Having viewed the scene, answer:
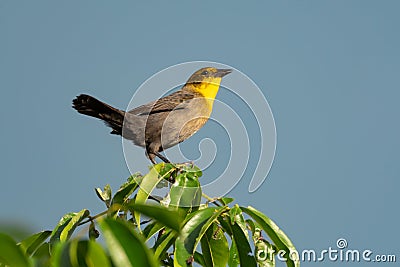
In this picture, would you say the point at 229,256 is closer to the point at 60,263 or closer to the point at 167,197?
the point at 167,197

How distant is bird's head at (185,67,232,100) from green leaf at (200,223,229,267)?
12.0 feet

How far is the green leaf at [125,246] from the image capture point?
53.6 inches

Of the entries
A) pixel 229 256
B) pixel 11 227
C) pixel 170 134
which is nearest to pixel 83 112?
pixel 170 134

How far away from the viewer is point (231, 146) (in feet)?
11.7

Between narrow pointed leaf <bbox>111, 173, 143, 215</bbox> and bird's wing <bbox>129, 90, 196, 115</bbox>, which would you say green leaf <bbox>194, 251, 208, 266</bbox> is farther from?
bird's wing <bbox>129, 90, 196, 115</bbox>

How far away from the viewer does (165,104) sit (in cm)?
643

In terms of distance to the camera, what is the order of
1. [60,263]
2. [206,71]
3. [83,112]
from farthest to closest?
1. [206,71]
2. [83,112]
3. [60,263]

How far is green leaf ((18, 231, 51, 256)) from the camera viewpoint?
10.0ft

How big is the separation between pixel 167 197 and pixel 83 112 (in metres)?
2.76

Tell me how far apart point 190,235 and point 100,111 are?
3278mm

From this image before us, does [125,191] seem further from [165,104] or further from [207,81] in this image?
[207,81]

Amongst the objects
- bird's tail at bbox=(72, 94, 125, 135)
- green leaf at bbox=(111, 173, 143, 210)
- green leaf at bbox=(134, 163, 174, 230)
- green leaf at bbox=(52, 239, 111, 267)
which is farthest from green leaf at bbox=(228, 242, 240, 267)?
bird's tail at bbox=(72, 94, 125, 135)

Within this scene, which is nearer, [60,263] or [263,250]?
[60,263]

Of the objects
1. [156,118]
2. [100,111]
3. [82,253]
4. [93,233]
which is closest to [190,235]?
[93,233]
